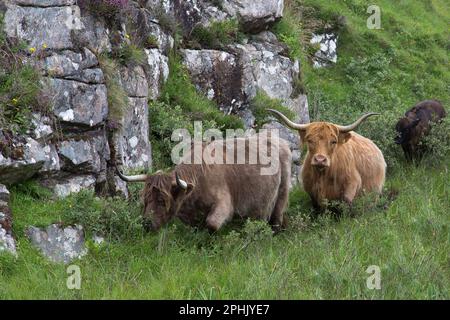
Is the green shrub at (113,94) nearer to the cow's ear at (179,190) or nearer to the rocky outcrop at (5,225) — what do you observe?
the cow's ear at (179,190)

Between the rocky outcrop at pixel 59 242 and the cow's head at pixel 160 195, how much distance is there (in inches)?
31.3

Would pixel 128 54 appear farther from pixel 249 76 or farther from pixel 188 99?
pixel 249 76

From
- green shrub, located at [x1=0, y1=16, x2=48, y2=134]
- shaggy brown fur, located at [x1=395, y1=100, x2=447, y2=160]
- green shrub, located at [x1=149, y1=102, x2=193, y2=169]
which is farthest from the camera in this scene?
shaggy brown fur, located at [x1=395, y1=100, x2=447, y2=160]

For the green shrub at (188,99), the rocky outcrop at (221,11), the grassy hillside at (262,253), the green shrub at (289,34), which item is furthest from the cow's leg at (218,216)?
the green shrub at (289,34)

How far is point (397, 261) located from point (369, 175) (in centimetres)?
362

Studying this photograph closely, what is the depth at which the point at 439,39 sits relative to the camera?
64.9 feet

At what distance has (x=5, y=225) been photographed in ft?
28.0

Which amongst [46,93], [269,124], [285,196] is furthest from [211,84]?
[46,93]

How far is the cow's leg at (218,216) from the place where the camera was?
9.34m

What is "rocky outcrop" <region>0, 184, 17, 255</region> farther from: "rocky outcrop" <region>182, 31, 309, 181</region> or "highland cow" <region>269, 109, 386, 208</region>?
"rocky outcrop" <region>182, 31, 309, 181</region>

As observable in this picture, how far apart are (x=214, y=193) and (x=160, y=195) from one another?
2.50 feet

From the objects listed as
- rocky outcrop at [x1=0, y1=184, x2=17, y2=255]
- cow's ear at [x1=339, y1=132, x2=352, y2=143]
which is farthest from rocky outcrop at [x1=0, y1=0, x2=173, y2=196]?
cow's ear at [x1=339, y1=132, x2=352, y2=143]

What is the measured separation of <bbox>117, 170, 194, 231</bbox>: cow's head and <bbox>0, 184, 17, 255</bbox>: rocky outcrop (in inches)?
51.2

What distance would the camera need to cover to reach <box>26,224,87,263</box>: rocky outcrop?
873cm
